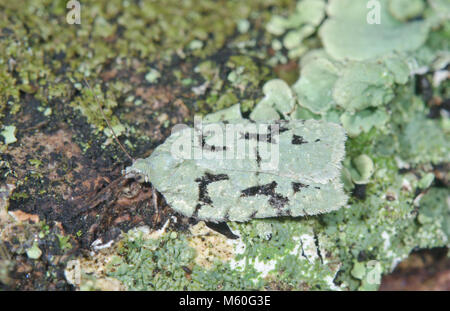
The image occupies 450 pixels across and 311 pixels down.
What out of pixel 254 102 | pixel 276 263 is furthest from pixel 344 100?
pixel 276 263

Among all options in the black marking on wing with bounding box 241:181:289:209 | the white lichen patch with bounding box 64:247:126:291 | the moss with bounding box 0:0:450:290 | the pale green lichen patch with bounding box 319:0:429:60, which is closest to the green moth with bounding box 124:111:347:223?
the black marking on wing with bounding box 241:181:289:209

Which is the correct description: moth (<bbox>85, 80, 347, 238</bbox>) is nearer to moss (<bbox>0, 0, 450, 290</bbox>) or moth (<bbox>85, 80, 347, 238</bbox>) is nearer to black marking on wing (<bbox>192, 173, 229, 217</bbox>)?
black marking on wing (<bbox>192, 173, 229, 217</bbox>)

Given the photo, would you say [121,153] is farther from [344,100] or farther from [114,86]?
[344,100]

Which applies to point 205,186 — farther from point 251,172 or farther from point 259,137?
point 259,137

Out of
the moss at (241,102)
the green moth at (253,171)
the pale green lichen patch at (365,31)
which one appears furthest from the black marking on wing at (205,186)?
the pale green lichen patch at (365,31)

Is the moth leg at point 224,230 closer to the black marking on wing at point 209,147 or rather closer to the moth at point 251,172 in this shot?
the moth at point 251,172
